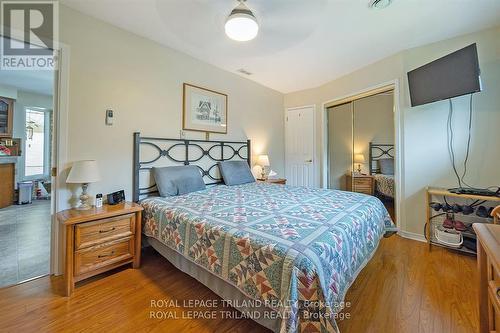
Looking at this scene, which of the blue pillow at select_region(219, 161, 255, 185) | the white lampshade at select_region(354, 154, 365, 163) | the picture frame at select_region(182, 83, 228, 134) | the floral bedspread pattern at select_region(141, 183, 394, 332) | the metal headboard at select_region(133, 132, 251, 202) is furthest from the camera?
the white lampshade at select_region(354, 154, 365, 163)

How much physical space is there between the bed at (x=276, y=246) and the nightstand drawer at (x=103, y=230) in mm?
185

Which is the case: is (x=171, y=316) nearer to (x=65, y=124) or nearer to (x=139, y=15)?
(x=65, y=124)

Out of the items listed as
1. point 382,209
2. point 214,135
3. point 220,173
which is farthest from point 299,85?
point 382,209

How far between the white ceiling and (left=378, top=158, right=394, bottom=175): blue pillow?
1.63m

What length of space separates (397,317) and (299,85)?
380 cm

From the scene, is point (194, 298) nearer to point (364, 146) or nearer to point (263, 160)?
point (263, 160)

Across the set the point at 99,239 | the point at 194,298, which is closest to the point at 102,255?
the point at 99,239

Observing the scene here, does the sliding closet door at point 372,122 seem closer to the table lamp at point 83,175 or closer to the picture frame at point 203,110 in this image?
the picture frame at point 203,110

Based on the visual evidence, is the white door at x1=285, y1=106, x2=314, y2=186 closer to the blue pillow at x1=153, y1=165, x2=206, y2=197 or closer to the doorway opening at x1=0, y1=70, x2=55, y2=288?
the blue pillow at x1=153, y1=165, x2=206, y2=197

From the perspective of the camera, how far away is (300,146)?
4449mm

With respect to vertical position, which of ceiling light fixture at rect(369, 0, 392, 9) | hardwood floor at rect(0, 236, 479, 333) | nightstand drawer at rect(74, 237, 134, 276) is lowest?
hardwood floor at rect(0, 236, 479, 333)

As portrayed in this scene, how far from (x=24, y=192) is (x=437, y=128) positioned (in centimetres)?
735

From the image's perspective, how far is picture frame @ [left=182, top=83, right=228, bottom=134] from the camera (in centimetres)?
291

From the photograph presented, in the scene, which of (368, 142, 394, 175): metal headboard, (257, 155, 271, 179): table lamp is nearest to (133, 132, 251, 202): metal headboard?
(257, 155, 271, 179): table lamp
